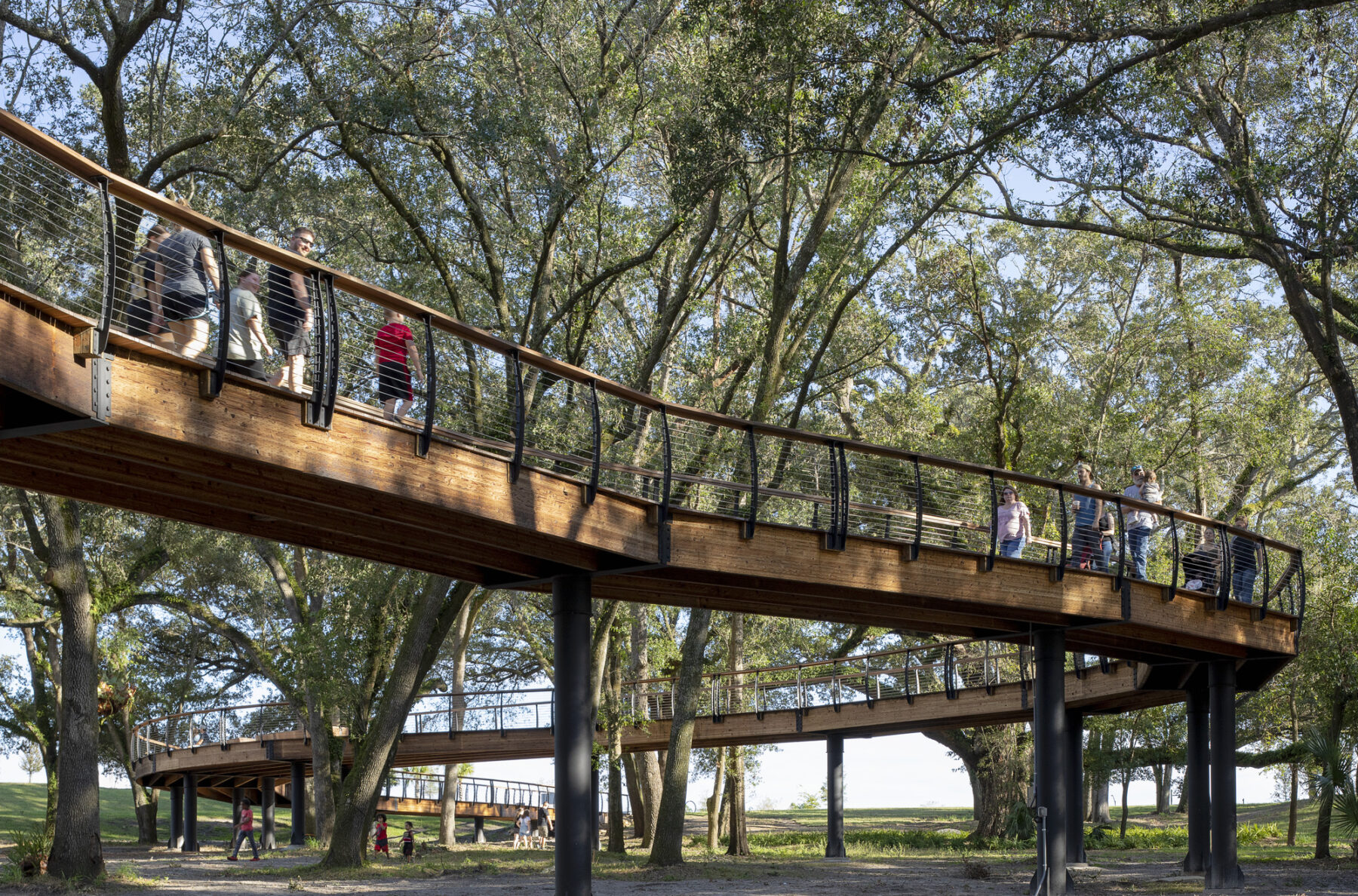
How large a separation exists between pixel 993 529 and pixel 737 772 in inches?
473

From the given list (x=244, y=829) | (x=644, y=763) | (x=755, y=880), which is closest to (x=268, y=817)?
(x=244, y=829)

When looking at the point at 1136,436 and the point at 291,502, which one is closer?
the point at 291,502

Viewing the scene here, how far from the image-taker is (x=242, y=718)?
3272 cm

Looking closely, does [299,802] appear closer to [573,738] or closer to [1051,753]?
[1051,753]

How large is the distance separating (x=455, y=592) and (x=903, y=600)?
23.5ft

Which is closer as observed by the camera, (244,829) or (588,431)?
(588,431)

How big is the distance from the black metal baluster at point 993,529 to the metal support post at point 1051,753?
169 centimetres

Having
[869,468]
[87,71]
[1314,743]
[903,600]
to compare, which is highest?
[87,71]

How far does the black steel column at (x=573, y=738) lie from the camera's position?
10625 mm

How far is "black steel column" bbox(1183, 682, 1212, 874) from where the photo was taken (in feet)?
56.6

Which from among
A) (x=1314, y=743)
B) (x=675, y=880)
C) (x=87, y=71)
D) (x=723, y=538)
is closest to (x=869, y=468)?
(x=1314, y=743)

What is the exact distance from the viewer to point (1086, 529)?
1557cm

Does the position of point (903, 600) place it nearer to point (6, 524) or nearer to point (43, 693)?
point (6, 524)

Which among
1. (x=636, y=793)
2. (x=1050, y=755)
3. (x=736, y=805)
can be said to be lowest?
(x=636, y=793)
